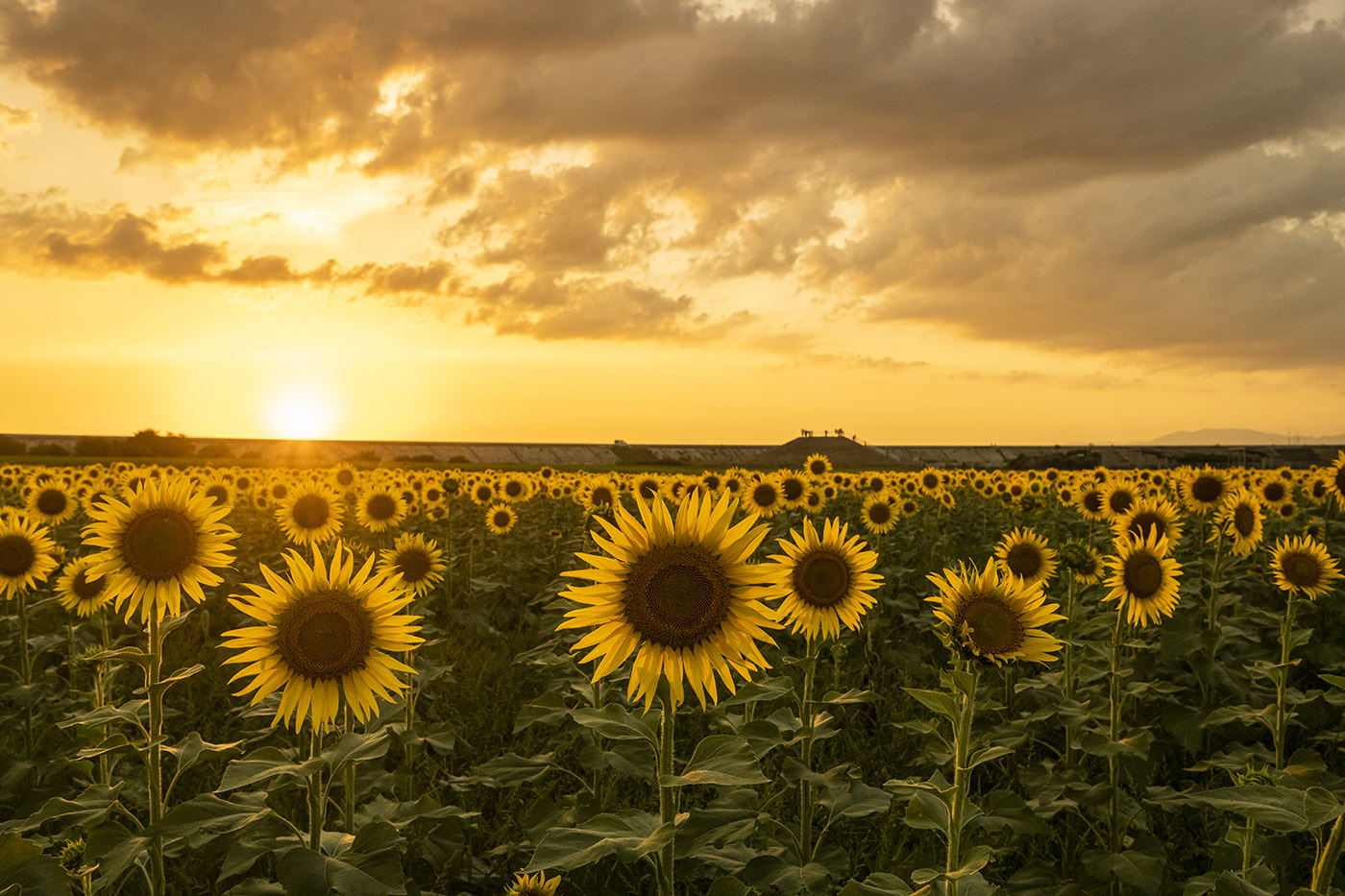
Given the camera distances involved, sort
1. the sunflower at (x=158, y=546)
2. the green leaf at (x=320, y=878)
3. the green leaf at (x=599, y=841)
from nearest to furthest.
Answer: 1. the green leaf at (x=599, y=841)
2. the green leaf at (x=320, y=878)
3. the sunflower at (x=158, y=546)

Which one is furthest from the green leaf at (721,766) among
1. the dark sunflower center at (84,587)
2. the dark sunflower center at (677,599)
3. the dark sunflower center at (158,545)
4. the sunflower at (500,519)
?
the sunflower at (500,519)

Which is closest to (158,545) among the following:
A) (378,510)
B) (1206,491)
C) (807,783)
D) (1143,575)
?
(807,783)

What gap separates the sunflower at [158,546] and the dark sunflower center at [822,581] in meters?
3.15

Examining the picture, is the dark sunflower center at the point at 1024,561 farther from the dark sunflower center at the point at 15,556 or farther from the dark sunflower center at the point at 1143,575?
the dark sunflower center at the point at 15,556

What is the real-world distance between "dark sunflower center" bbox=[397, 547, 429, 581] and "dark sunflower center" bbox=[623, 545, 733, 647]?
441 centimetres

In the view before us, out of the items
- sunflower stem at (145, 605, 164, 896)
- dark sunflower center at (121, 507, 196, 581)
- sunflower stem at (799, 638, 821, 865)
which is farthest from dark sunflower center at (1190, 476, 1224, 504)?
sunflower stem at (145, 605, 164, 896)

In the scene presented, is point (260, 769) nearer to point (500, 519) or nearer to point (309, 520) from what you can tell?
point (309, 520)

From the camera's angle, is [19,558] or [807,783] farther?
[19,558]

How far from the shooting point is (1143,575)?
5.52m

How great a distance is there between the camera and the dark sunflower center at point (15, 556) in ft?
20.9

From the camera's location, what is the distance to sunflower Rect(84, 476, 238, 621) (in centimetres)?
418

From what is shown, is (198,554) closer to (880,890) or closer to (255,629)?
(255,629)

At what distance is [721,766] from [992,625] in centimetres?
178

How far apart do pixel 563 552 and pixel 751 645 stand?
902 cm
